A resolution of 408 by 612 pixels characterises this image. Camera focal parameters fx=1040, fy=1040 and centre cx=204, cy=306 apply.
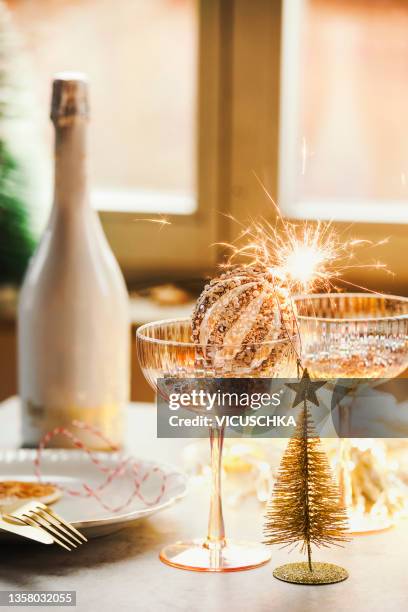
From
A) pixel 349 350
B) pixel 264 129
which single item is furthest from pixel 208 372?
pixel 264 129

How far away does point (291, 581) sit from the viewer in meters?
→ 0.79

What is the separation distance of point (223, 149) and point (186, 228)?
19 centimetres

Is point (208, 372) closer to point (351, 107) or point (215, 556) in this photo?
point (215, 556)

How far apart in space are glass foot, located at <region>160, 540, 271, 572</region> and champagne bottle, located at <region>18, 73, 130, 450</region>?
33 cm

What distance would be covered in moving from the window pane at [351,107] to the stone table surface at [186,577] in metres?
1.38

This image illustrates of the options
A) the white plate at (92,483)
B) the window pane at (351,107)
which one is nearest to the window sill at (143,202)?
the window pane at (351,107)

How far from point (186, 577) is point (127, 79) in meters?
1.72

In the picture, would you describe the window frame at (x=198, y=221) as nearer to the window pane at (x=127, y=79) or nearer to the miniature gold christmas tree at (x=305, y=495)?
the window pane at (x=127, y=79)

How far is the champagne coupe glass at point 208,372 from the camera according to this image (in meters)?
0.78

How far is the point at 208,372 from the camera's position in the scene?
782 mm

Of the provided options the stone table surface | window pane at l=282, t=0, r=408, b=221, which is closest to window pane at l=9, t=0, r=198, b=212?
window pane at l=282, t=0, r=408, b=221

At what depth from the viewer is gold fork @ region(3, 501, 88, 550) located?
0.85 metres

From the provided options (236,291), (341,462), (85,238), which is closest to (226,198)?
(85,238)

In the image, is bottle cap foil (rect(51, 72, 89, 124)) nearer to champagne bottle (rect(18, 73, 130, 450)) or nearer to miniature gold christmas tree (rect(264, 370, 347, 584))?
champagne bottle (rect(18, 73, 130, 450))
